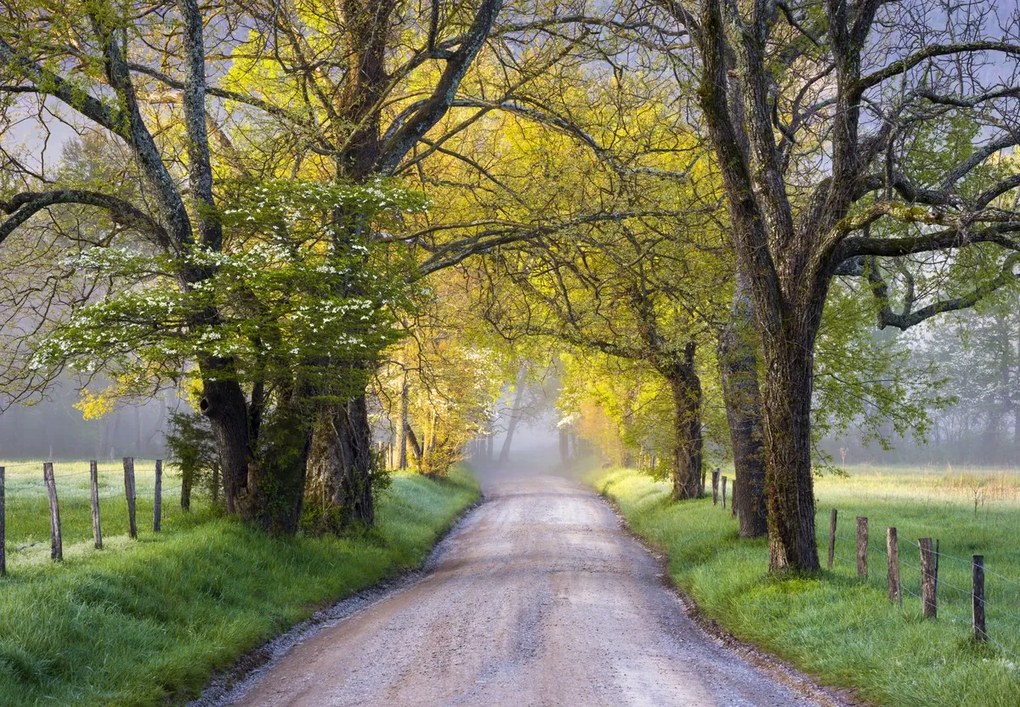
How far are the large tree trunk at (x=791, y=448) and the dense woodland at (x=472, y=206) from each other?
0.04 meters

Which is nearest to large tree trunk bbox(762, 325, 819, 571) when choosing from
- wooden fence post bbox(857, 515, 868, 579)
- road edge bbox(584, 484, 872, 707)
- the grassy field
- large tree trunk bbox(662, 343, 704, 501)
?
the grassy field

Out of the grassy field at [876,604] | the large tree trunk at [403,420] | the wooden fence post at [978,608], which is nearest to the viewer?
the grassy field at [876,604]

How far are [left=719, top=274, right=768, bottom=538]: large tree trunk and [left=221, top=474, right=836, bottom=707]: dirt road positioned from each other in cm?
226

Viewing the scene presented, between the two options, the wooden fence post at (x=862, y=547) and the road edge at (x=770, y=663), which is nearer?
the road edge at (x=770, y=663)

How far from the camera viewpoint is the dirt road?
818cm

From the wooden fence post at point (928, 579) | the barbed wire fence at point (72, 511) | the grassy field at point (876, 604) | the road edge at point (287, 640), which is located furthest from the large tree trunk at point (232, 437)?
the wooden fence post at point (928, 579)

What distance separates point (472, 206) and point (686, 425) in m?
10.6

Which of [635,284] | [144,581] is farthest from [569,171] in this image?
[144,581]

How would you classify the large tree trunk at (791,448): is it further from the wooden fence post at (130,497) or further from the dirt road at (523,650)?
the wooden fence post at (130,497)

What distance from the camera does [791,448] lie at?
12.4 meters

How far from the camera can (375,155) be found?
1756 centimetres

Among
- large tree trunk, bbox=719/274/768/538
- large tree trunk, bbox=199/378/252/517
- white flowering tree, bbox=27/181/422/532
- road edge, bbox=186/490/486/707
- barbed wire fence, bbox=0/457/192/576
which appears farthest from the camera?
large tree trunk, bbox=719/274/768/538

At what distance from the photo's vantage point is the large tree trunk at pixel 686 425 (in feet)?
77.8

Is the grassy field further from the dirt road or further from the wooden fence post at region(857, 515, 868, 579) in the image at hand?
the dirt road
